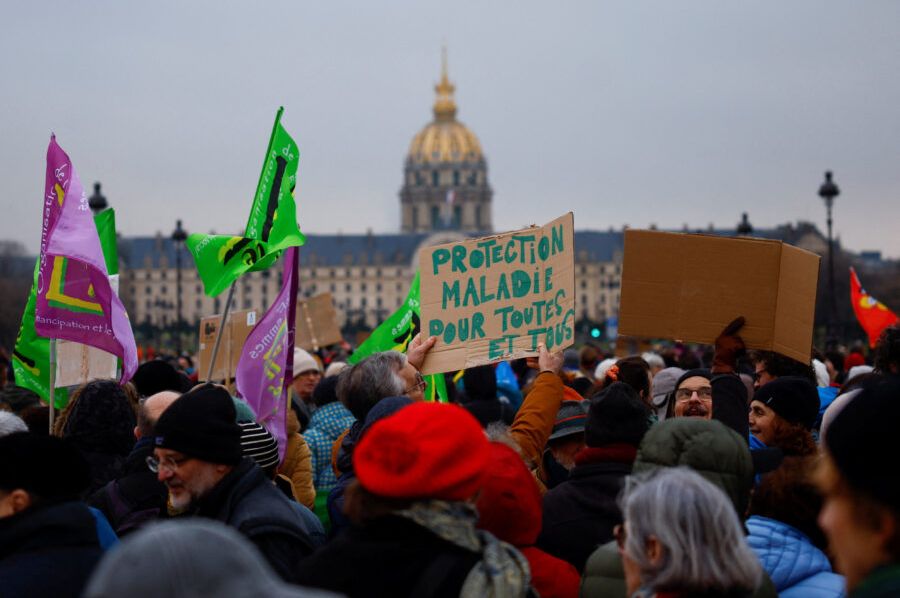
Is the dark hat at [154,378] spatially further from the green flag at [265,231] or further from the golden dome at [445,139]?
the golden dome at [445,139]

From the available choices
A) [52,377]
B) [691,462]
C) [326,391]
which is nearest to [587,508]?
[691,462]

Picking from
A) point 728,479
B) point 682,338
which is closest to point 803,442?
point 682,338

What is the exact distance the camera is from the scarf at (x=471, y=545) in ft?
9.84

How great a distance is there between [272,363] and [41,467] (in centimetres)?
280

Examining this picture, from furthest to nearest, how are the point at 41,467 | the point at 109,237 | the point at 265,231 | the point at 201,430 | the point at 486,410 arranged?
the point at 486,410
the point at 109,237
the point at 265,231
the point at 201,430
the point at 41,467

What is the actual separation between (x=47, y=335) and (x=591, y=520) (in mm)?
3153

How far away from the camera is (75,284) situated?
6496mm

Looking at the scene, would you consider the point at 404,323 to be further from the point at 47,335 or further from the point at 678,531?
the point at 678,531

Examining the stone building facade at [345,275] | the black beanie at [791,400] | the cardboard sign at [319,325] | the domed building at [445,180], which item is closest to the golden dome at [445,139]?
the domed building at [445,180]

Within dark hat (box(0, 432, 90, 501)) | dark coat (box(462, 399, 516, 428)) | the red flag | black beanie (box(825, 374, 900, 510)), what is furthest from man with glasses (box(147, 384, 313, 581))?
the red flag

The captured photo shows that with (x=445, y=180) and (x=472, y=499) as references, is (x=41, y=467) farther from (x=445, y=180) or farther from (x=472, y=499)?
(x=445, y=180)

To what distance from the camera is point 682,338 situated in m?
5.63

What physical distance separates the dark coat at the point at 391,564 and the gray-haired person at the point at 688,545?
0.37m

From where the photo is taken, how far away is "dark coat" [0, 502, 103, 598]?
331 centimetres
